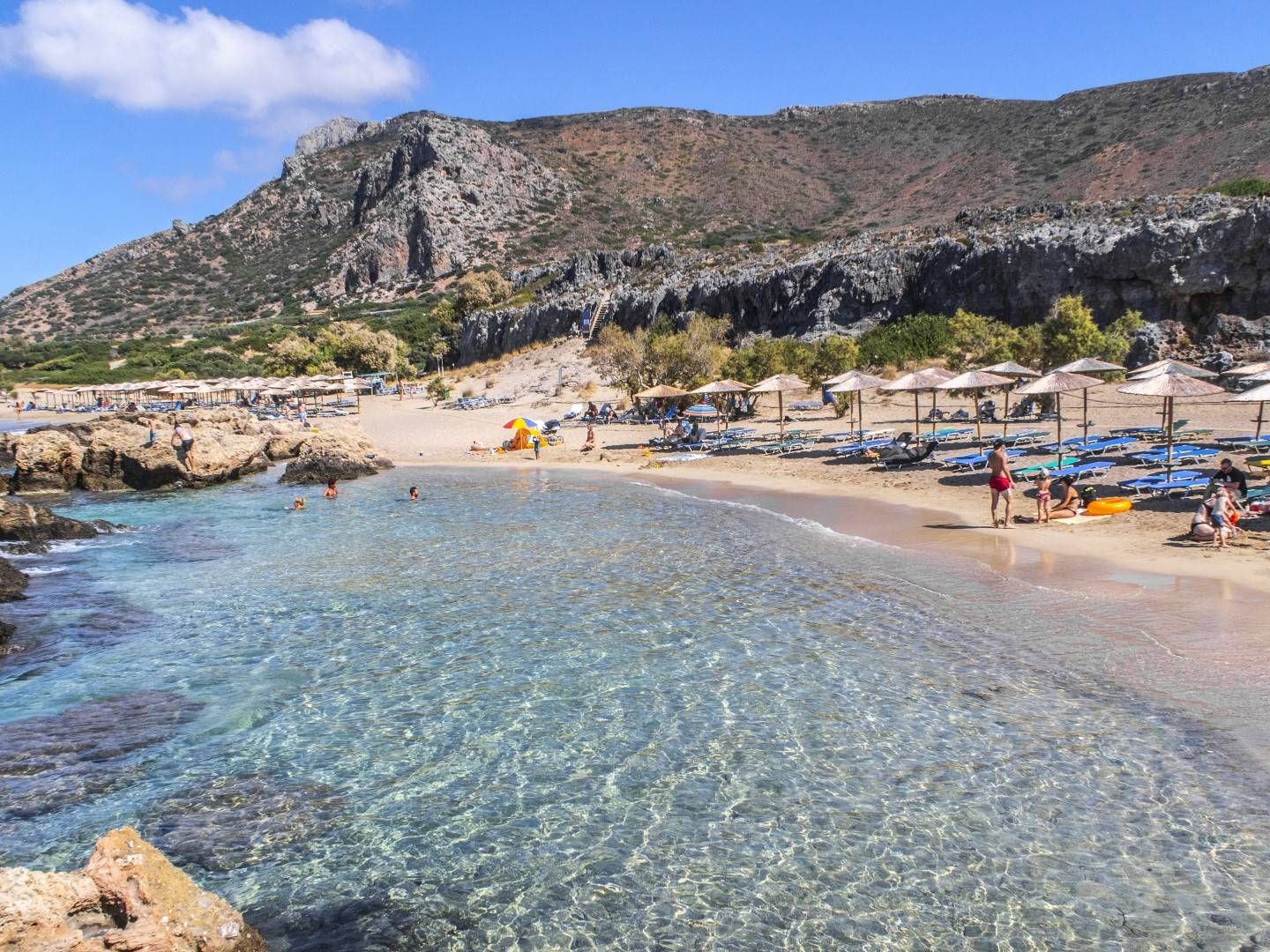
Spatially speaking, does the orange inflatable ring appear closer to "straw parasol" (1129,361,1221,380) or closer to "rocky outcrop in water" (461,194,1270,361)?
"straw parasol" (1129,361,1221,380)

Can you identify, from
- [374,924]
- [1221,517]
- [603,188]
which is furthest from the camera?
[603,188]

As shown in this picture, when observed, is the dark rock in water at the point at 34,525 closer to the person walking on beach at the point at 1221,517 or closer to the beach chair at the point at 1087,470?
the beach chair at the point at 1087,470

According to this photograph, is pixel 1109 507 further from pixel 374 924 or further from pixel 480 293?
pixel 480 293

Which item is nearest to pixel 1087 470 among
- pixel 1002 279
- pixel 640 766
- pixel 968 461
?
pixel 968 461

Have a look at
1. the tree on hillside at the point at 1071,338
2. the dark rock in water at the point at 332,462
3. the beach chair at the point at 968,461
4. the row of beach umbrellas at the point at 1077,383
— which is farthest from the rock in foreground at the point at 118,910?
the tree on hillside at the point at 1071,338

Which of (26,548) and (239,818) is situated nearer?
(239,818)

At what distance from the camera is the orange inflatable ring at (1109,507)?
14533mm

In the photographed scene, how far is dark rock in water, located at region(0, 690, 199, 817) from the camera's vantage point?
679 centimetres

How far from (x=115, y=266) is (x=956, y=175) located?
10044 centimetres

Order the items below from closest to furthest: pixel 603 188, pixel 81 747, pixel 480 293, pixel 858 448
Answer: pixel 81 747 < pixel 858 448 < pixel 480 293 < pixel 603 188

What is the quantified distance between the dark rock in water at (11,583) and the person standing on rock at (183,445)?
12.9 metres

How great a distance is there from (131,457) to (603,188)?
84.3 metres

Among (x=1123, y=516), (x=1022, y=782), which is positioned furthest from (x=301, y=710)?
(x=1123, y=516)

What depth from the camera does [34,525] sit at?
57.8ft
